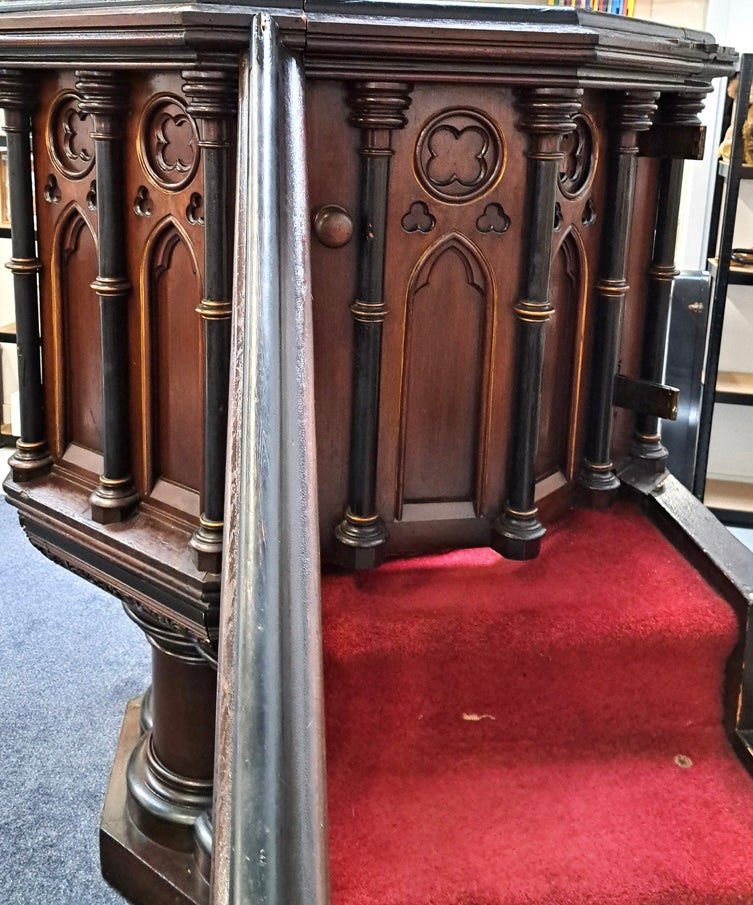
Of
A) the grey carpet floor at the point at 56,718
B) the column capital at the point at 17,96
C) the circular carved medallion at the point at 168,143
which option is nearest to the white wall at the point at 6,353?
the grey carpet floor at the point at 56,718

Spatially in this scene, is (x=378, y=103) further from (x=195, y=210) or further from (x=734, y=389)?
(x=734, y=389)

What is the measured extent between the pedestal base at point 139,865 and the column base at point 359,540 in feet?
2.14

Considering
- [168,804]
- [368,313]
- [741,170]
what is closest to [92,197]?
[368,313]

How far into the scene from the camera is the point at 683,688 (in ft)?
4.90

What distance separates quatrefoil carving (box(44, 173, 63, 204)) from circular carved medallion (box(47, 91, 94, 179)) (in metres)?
0.04

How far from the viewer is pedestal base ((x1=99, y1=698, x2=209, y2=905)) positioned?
170cm

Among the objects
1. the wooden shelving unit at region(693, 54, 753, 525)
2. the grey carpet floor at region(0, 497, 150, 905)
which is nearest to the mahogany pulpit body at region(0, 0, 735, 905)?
the grey carpet floor at region(0, 497, 150, 905)

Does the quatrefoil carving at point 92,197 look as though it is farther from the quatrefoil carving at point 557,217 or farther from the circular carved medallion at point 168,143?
the quatrefoil carving at point 557,217

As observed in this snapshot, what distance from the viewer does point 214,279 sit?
4.08 feet

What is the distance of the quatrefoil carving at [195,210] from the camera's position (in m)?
1.28

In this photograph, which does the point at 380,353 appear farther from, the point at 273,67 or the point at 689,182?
the point at 689,182

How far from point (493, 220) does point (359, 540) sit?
514 mm

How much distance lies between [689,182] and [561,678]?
305cm

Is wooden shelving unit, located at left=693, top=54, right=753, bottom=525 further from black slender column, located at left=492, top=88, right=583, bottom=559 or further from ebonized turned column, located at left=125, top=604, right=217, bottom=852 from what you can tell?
ebonized turned column, located at left=125, top=604, right=217, bottom=852
